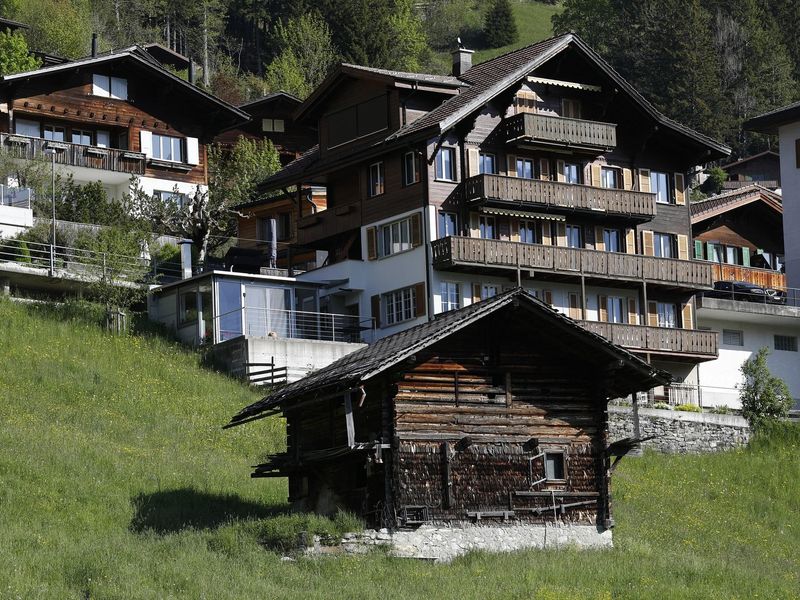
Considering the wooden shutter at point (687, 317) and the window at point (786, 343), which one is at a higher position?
the wooden shutter at point (687, 317)

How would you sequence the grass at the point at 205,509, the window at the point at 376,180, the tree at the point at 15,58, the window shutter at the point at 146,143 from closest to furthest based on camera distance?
the grass at the point at 205,509, the window at the point at 376,180, the window shutter at the point at 146,143, the tree at the point at 15,58

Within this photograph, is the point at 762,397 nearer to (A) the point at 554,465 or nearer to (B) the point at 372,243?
(B) the point at 372,243

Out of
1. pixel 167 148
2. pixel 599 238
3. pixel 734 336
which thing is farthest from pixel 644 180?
pixel 167 148

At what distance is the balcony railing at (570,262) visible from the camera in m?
56.4

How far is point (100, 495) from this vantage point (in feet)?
121

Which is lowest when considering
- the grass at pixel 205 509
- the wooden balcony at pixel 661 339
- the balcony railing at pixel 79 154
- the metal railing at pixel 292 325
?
the grass at pixel 205 509

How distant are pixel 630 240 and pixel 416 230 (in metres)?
9.27

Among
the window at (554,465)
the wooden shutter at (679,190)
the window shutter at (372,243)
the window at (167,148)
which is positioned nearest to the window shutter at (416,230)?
the window shutter at (372,243)

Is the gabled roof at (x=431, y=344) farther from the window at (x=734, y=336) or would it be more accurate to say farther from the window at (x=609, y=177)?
the window at (x=734, y=336)

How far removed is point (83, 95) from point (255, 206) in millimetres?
8878

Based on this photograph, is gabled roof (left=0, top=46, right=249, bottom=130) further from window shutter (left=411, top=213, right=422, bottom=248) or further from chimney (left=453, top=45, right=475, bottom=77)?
window shutter (left=411, top=213, right=422, bottom=248)

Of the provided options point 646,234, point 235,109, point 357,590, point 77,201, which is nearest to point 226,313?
point 77,201

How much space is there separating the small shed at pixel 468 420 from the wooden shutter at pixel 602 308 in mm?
23450

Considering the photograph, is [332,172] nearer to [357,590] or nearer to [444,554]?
[444,554]
